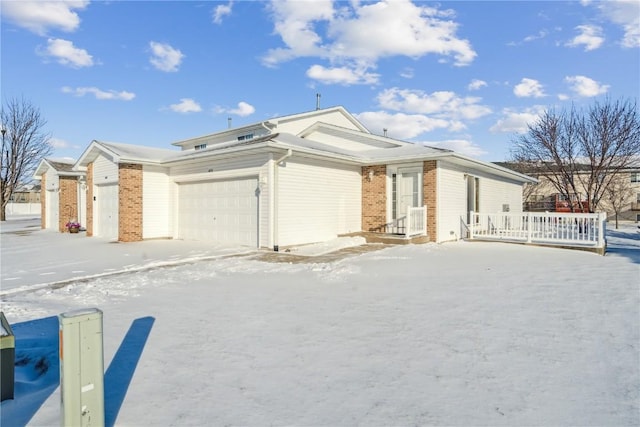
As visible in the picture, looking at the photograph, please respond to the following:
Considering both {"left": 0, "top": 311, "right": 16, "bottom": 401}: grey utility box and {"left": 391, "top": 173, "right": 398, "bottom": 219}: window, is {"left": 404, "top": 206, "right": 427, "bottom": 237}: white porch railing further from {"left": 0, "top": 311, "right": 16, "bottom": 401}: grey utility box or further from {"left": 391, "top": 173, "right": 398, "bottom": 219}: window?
{"left": 0, "top": 311, "right": 16, "bottom": 401}: grey utility box

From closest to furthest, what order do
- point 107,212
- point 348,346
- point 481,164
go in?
point 348,346 < point 481,164 < point 107,212

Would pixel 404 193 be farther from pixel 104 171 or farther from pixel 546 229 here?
pixel 104 171

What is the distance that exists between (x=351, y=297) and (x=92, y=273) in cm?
579

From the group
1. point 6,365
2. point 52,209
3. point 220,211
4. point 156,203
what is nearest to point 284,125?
point 220,211

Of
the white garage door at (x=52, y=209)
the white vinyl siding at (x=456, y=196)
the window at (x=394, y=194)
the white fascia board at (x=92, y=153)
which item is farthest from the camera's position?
the white garage door at (x=52, y=209)

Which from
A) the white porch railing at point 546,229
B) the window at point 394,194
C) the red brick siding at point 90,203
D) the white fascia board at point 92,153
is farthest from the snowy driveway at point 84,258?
the white porch railing at point 546,229

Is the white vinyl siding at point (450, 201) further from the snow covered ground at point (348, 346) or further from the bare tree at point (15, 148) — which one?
the bare tree at point (15, 148)

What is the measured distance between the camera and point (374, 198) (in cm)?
1434

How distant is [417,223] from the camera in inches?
511

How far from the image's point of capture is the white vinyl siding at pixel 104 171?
15.5 m

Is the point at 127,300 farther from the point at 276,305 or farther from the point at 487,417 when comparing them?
the point at 487,417

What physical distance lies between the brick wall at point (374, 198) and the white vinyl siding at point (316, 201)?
215 millimetres

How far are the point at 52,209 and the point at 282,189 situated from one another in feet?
60.4

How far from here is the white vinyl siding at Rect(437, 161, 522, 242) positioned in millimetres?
13062
